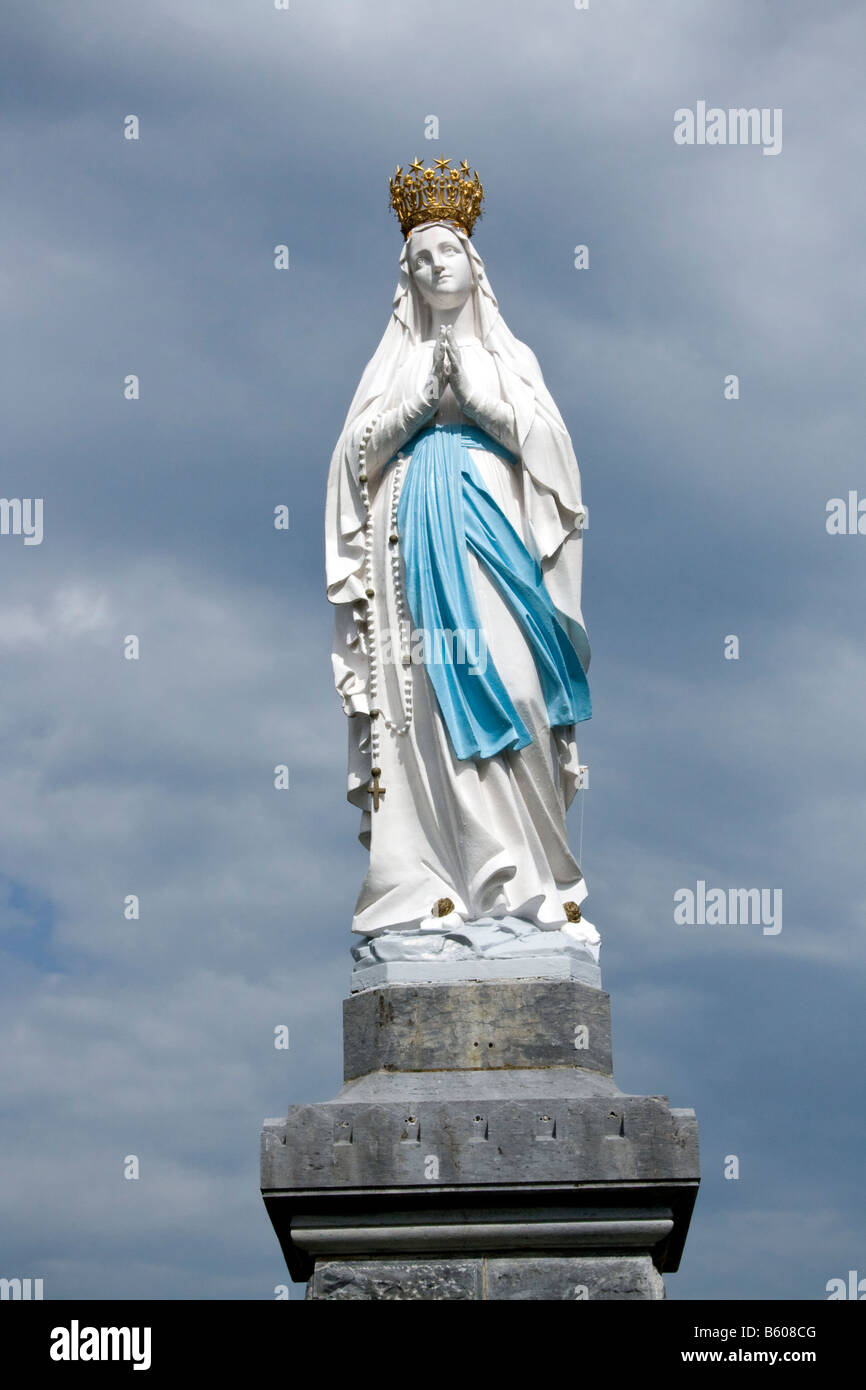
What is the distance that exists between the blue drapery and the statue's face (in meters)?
1.23

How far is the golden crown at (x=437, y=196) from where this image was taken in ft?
53.3

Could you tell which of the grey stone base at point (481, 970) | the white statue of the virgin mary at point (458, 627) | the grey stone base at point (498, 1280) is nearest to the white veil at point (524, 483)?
the white statue of the virgin mary at point (458, 627)

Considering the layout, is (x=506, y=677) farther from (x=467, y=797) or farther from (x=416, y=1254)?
(x=416, y=1254)

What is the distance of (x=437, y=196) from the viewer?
1627cm

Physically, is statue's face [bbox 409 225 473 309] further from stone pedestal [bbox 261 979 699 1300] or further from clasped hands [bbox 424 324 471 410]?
stone pedestal [bbox 261 979 699 1300]

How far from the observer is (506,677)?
14914mm

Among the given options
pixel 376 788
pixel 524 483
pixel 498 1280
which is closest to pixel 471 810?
pixel 376 788

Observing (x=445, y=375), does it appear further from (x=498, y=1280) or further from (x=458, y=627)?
(x=498, y=1280)

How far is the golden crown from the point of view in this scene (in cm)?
1623

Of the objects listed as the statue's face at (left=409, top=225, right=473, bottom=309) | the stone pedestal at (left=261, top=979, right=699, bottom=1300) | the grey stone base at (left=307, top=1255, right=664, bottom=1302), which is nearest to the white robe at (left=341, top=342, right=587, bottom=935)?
the stone pedestal at (left=261, top=979, right=699, bottom=1300)

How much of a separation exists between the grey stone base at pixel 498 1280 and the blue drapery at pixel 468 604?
3.42 meters

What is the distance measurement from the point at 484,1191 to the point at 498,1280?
0.55 meters
